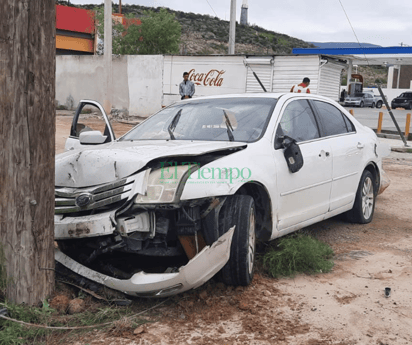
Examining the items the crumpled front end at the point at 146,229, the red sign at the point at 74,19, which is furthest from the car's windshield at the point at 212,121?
the red sign at the point at 74,19

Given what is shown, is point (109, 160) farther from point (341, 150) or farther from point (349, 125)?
point (349, 125)

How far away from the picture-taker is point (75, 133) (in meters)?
5.80

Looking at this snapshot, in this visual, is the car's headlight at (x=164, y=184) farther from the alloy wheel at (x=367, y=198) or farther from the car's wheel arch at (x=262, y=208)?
the alloy wheel at (x=367, y=198)

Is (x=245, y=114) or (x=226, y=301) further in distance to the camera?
(x=245, y=114)

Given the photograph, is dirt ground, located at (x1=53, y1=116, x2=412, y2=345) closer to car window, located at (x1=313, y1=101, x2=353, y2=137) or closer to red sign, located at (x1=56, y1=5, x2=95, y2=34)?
car window, located at (x1=313, y1=101, x2=353, y2=137)

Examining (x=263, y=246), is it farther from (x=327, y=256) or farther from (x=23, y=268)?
(x=23, y=268)

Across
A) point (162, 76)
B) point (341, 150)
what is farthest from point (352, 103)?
point (341, 150)

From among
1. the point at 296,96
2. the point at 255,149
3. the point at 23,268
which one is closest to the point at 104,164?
the point at 23,268

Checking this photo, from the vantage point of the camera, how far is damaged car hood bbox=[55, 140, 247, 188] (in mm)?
3848

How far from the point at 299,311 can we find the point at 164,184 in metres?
1.30

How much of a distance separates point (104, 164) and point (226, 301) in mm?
1328

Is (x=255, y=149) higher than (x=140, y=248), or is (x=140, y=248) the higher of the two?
(x=255, y=149)

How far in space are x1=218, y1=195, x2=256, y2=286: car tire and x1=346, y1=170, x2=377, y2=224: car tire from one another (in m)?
2.50

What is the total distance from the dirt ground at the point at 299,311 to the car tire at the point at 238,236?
0.46 feet
